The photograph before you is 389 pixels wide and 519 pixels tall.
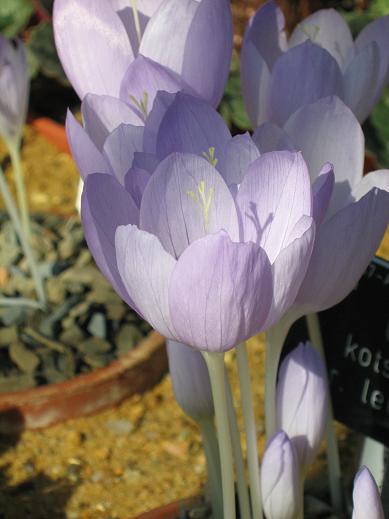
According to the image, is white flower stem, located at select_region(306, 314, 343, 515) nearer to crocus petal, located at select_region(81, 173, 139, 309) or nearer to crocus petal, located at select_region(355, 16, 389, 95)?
crocus petal, located at select_region(355, 16, 389, 95)

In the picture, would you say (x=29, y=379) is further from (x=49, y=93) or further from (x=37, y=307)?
(x=49, y=93)

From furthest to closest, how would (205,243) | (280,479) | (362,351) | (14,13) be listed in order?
(14,13)
(362,351)
(280,479)
(205,243)

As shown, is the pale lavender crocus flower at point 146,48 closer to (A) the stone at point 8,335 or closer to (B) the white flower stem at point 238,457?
(B) the white flower stem at point 238,457

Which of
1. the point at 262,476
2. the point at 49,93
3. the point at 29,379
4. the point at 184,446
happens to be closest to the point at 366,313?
the point at 262,476

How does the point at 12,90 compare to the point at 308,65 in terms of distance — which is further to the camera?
the point at 12,90

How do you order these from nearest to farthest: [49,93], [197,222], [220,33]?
[197,222] → [220,33] → [49,93]

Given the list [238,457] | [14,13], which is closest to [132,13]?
[238,457]

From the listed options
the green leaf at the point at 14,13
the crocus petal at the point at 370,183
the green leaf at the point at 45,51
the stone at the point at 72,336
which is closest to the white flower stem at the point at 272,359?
the crocus petal at the point at 370,183

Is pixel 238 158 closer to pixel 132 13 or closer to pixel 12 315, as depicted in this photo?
pixel 132 13
